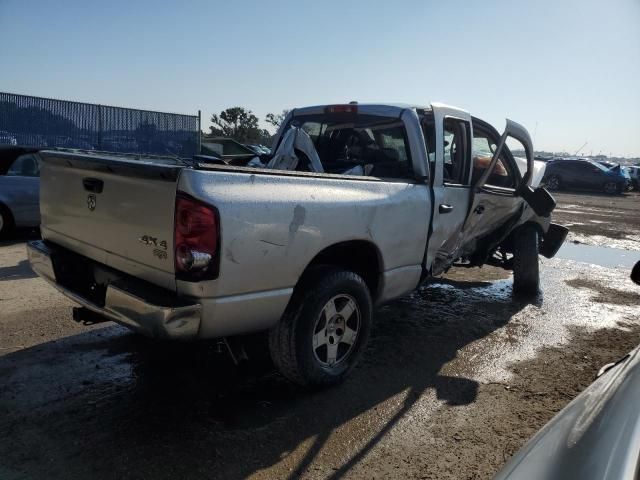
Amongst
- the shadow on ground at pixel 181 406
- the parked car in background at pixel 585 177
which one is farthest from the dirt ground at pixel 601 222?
the shadow on ground at pixel 181 406

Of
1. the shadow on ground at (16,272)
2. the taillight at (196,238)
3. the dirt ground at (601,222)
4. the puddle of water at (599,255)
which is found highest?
the taillight at (196,238)

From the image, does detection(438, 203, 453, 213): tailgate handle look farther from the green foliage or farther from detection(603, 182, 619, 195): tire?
the green foliage

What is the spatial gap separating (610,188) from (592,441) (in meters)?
27.9

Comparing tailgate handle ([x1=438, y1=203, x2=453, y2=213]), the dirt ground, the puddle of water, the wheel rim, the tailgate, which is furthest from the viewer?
the dirt ground

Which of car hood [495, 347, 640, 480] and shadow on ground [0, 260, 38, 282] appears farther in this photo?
shadow on ground [0, 260, 38, 282]

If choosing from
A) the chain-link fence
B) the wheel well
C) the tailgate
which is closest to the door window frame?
the wheel well

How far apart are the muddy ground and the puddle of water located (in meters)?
3.63

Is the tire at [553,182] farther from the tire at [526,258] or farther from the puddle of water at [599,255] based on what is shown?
the tire at [526,258]

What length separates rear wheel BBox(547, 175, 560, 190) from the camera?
26078 millimetres

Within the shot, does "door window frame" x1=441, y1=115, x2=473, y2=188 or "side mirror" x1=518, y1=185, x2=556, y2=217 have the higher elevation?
"door window frame" x1=441, y1=115, x2=473, y2=188

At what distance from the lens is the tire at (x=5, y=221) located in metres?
7.45

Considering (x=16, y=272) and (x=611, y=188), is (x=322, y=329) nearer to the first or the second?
(x=16, y=272)

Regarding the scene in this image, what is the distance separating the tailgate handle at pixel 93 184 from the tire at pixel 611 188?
89.7 ft

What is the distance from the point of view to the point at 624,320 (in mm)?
5320
